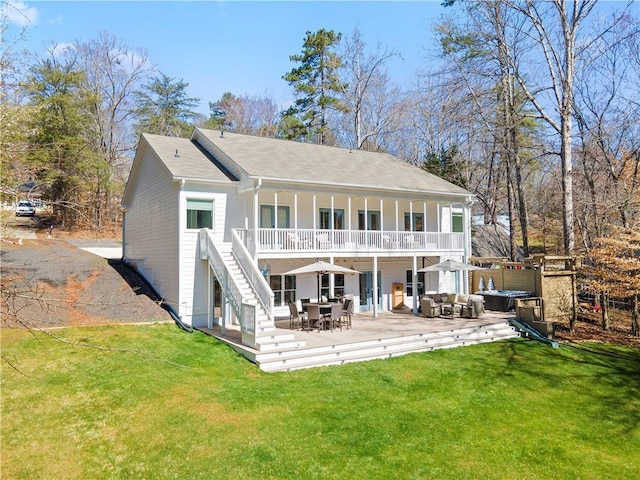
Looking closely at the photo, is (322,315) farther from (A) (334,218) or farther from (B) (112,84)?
(B) (112,84)

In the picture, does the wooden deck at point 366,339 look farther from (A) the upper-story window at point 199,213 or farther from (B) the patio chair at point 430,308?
(A) the upper-story window at point 199,213

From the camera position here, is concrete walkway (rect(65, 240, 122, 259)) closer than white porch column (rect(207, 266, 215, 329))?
No

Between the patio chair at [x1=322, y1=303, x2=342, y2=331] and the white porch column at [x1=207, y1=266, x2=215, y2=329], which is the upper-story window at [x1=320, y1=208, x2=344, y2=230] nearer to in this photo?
the patio chair at [x1=322, y1=303, x2=342, y2=331]

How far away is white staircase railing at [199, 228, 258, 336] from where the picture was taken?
1189cm

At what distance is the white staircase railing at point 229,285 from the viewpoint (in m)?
11.9

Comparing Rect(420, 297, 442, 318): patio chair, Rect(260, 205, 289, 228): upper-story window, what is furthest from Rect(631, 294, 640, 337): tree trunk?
Rect(260, 205, 289, 228): upper-story window

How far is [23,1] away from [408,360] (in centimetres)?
1128

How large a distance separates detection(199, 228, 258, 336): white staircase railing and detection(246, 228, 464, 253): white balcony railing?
1376 mm

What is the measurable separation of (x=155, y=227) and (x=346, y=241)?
8.06m

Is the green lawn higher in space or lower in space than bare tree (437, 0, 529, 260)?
lower

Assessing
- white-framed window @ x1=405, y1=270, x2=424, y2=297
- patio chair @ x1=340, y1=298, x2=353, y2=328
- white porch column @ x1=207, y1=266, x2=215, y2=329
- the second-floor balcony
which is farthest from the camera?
white-framed window @ x1=405, y1=270, x2=424, y2=297

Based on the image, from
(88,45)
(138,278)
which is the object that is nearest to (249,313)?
(138,278)

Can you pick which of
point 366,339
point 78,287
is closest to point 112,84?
point 78,287

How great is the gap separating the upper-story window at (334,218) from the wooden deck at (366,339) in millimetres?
4136
